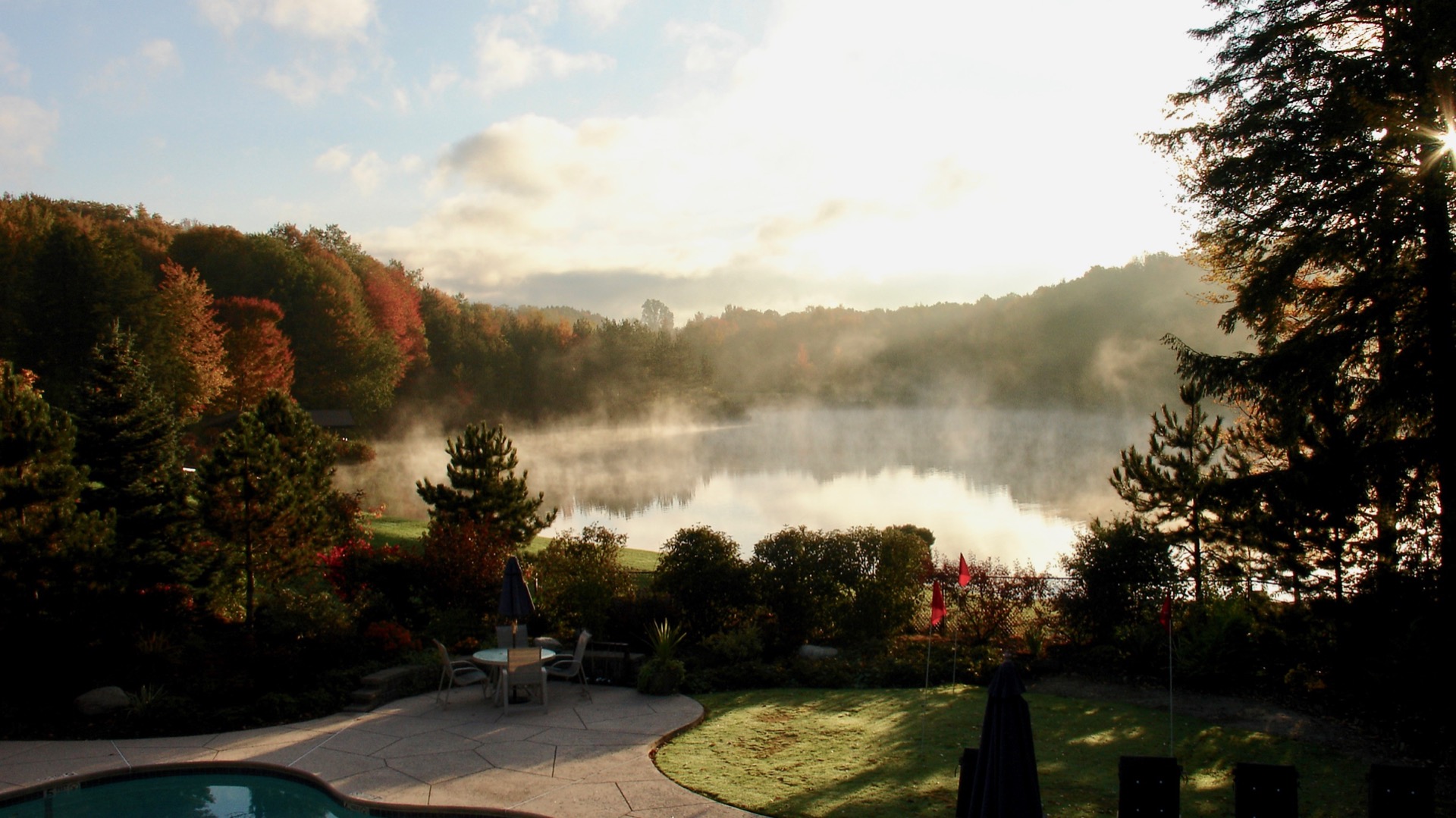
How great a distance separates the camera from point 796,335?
340 ft

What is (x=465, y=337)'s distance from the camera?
2564 inches

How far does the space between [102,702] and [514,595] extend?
4.93 m

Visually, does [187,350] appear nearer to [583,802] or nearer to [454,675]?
[454,675]

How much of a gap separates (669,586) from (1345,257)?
1029cm

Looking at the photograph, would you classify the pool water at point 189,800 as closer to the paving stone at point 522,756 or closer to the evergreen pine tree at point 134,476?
the paving stone at point 522,756

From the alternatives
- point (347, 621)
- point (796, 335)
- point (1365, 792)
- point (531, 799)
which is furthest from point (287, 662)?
point (796, 335)

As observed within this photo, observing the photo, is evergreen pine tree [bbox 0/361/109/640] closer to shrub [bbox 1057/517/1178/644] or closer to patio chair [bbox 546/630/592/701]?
patio chair [bbox 546/630/592/701]

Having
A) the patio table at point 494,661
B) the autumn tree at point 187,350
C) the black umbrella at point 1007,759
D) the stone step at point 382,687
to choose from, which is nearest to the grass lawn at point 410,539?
the stone step at point 382,687

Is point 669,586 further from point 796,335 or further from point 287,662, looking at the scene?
point 796,335

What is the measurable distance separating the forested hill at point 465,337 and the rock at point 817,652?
816 inches

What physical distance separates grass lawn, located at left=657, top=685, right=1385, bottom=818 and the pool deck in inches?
19.9

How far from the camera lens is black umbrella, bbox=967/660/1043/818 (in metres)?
5.30

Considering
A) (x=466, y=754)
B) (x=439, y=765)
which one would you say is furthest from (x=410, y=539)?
(x=439, y=765)

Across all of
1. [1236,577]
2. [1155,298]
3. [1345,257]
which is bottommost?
[1236,577]
